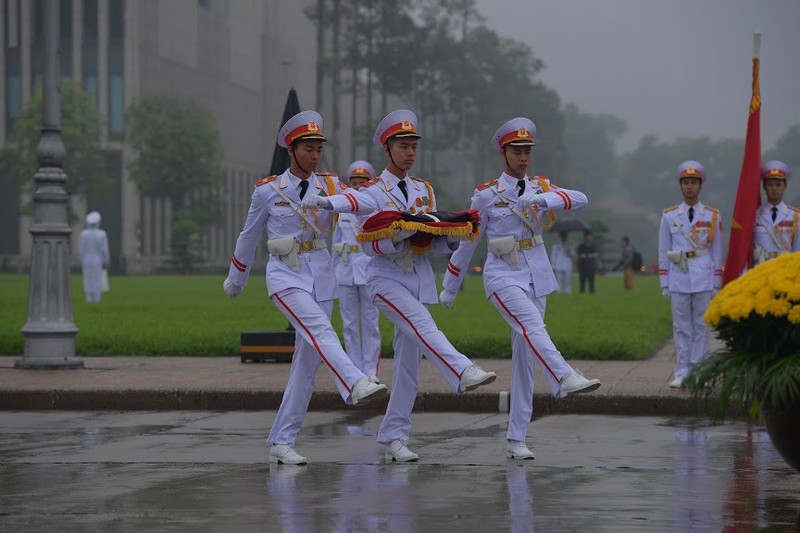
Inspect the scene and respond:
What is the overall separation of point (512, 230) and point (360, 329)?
5.92m

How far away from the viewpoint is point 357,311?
55.0 feet

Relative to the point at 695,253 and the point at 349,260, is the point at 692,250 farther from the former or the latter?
the point at 349,260

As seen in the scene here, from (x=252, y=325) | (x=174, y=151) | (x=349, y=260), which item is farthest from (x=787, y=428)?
(x=174, y=151)

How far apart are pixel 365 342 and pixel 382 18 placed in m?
82.2

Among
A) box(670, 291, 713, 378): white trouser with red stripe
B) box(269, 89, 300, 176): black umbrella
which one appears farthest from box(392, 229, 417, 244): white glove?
box(269, 89, 300, 176): black umbrella

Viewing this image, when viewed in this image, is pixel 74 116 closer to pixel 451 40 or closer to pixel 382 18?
pixel 382 18

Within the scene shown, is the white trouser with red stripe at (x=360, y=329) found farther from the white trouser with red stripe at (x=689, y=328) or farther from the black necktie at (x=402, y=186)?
the black necktie at (x=402, y=186)

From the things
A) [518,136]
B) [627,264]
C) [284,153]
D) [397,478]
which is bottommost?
[397,478]

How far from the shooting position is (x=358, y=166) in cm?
1789

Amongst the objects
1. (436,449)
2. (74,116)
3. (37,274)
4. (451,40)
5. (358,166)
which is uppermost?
(451,40)

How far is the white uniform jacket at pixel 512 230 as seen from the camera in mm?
11117

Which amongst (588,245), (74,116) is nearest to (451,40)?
(74,116)

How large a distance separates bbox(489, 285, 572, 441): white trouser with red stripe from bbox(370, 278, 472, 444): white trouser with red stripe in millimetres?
533

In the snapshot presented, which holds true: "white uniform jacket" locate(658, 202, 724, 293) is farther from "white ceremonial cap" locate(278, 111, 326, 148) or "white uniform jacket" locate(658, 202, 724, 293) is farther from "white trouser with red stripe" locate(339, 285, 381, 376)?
"white ceremonial cap" locate(278, 111, 326, 148)
